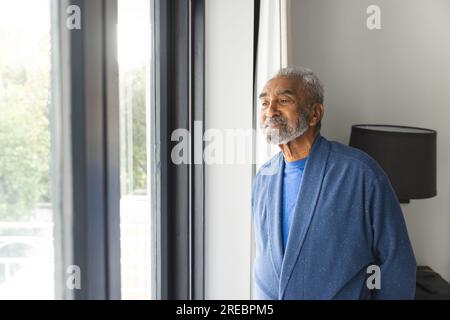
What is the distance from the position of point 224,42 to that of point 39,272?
1.33 m

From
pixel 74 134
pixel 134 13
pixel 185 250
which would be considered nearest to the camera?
pixel 74 134

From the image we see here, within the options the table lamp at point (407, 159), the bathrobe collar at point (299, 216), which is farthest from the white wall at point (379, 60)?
the bathrobe collar at point (299, 216)

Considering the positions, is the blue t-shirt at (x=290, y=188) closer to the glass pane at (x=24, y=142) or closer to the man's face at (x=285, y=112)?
the man's face at (x=285, y=112)

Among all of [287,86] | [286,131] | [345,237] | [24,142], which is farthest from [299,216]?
[24,142]

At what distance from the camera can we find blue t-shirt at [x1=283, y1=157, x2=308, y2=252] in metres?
1.26

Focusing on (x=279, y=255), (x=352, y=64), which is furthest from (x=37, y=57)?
(x=352, y=64)

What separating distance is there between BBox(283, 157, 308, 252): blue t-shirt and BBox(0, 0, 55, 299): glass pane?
0.72 metres

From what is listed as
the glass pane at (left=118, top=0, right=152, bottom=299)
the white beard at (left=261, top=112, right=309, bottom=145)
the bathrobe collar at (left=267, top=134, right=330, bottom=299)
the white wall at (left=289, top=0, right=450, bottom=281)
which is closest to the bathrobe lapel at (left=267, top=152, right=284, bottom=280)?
the bathrobe collar at (left=267, top=134, right=330, bottom=299)

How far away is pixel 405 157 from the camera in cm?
180

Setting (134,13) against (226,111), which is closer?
(134,13)

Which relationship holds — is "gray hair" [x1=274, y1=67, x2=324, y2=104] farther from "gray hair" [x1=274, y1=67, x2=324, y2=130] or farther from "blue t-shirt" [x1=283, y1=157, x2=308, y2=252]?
"blue t-shirt" [x1=283, y1=157, x2=308, y2=252]

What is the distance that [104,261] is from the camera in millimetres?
827

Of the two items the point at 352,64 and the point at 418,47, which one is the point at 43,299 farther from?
the point at 418,47

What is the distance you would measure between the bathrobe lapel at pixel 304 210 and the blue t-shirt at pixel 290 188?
0.03 meters
